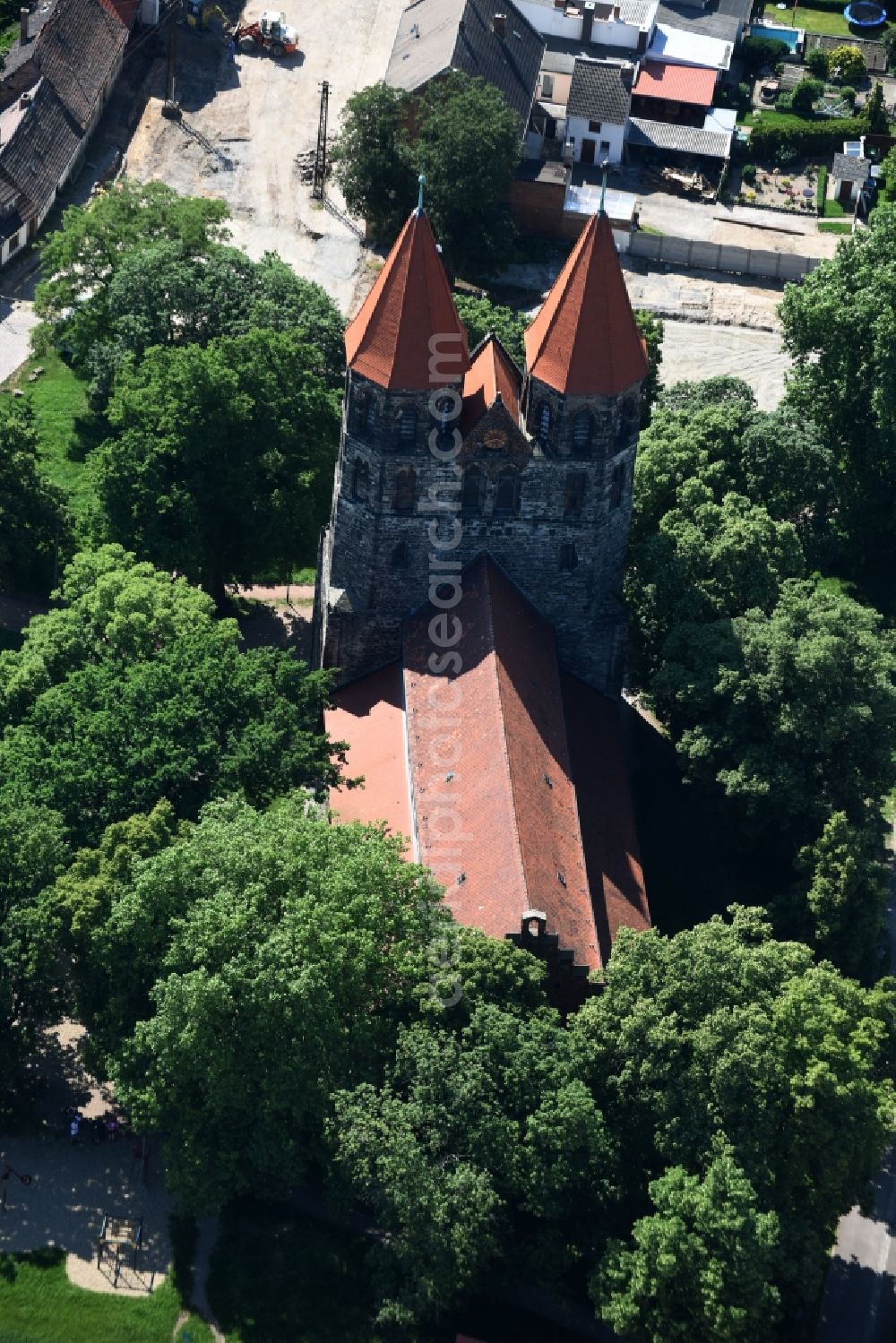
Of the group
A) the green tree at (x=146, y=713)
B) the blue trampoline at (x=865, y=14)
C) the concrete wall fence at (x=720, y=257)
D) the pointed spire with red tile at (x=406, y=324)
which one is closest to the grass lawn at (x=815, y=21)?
the blue trampoline at (x=865, y=14)

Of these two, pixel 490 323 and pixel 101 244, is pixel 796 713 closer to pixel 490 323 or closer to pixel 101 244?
pixel 490 323

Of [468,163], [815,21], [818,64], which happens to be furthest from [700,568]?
[815,21]

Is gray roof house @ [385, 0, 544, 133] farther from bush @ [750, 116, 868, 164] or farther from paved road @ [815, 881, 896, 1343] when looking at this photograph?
paved road @ [815, 881, 896, 1343]

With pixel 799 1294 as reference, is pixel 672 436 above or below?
above

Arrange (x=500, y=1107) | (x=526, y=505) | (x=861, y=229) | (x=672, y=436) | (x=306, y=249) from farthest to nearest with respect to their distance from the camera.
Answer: (x=306, y=249) < (x=861, y=229) < (x=672, y=436) < (x=526, y=505) < (x=500, y=1107)

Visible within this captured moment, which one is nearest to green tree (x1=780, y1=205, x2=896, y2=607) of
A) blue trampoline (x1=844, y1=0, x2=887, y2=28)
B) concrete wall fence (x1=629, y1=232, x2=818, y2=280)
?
concrete wall fence (x1=629, y1=232, x2=818, y2=280)

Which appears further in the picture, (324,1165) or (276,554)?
(276,554)

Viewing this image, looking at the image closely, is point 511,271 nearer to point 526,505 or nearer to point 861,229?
point 861,229

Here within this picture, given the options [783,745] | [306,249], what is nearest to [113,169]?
[306,249]
